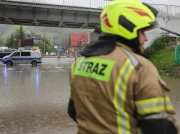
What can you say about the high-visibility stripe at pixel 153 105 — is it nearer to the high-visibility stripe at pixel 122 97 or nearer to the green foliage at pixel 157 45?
the high-visibility stripe at pixel 122 97

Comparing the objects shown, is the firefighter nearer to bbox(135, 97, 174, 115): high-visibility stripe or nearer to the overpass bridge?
bbox(135, 97, 174, 115): high-visibility stripe

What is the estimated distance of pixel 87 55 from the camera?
5.84 feet

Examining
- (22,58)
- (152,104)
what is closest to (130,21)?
(152,104)

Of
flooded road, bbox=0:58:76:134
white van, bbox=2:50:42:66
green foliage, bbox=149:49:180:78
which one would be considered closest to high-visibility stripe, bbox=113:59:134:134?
flooded road, bbox=0:58:76:134

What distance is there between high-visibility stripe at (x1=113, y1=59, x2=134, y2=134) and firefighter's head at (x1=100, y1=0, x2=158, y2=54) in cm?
19

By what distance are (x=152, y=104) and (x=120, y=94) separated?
0.19 metres

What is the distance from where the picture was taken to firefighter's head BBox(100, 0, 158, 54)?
5.32 feet

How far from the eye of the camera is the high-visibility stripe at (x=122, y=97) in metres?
1.54

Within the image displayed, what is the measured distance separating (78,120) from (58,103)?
620cm

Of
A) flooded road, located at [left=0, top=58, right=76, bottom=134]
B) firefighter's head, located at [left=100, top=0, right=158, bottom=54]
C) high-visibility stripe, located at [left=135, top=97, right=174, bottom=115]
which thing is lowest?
flooded road, located at [left=0, top=58, right=76, bottom=134]

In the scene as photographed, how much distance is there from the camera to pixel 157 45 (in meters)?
24.0

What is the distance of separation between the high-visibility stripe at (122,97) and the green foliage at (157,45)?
21829mm

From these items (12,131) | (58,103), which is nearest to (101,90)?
(12,131)

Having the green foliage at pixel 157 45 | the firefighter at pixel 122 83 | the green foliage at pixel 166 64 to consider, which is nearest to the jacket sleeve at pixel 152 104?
the firefighter at pixel 122 83
